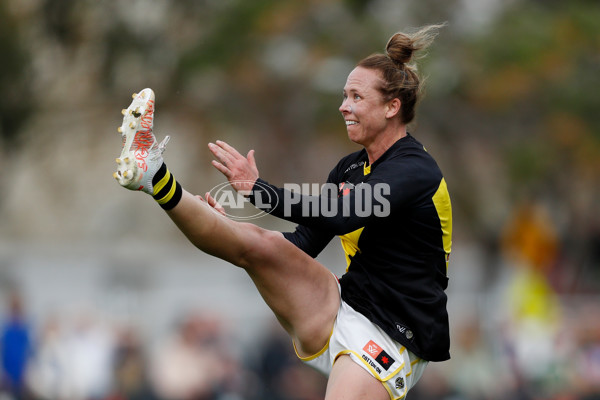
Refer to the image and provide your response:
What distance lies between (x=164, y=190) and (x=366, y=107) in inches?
45.6

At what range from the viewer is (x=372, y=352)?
4656 millimetres

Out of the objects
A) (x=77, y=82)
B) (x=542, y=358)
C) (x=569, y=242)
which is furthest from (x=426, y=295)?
(x=569, y=242)

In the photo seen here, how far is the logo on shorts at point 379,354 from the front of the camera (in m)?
4.64

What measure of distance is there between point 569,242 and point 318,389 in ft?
28.9

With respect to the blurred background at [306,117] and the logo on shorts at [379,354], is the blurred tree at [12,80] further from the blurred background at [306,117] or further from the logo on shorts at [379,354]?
the logo on shorts at [379,354]

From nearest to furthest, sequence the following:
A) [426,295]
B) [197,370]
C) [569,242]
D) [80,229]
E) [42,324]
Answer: [426,295] → [197,370] → [42,324] → [569,242] → [80,229]

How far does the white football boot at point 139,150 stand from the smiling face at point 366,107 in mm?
1004

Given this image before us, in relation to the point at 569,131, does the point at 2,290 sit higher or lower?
lower

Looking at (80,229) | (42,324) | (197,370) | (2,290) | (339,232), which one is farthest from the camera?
(80,229)

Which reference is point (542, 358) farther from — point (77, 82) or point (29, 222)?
point (29, 222)

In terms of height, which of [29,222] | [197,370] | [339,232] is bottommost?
[197,370]

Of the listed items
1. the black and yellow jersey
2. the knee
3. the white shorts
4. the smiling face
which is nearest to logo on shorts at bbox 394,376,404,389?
the white shorts

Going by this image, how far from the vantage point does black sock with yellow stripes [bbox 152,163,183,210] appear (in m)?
4.30

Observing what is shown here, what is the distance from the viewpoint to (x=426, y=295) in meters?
4.74
